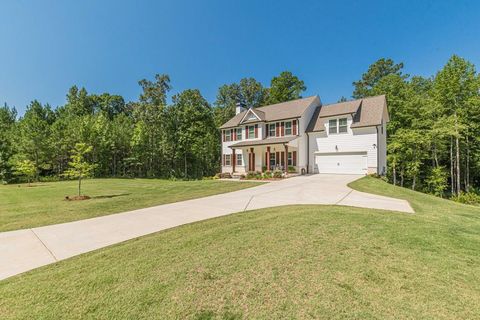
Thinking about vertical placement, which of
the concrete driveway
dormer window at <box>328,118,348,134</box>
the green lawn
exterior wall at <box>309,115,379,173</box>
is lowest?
the concrete driveway

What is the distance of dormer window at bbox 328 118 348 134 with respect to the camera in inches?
808

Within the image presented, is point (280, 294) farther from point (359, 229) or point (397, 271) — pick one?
point (359, 229)

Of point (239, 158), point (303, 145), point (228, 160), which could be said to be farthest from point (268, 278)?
point (228, 160)

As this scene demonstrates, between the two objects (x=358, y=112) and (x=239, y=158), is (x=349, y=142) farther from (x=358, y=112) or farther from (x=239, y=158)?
(x=239, y=158)

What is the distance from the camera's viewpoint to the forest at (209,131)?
20844mm

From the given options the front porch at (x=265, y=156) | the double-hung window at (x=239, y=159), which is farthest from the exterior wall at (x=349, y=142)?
the double-hung window at (x=239, y=159)

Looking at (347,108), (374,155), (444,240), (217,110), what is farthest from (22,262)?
(217,110)

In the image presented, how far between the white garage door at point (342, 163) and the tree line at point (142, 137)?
18677 mm

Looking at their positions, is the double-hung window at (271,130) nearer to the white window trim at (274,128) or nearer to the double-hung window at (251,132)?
the white window trim at (274,128)

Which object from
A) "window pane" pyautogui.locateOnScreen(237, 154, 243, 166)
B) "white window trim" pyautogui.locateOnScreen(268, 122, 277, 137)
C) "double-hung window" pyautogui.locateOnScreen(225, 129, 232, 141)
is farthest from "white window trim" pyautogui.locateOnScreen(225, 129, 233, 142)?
"white window trim" pyautogui.locateOnScreen(268, 122, 277, 137)

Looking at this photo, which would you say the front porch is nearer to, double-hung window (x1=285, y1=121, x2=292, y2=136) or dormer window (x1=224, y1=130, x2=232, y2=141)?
double-hung window (x1=285, y1=121, x2=292, y2=136)

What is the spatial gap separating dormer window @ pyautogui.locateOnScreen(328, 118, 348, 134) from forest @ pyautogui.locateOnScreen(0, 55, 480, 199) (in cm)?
517

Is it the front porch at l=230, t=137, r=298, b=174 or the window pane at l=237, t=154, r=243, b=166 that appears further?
the window pane at l=237, t=154, r=243, b=166

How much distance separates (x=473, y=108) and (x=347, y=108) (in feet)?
36.6
